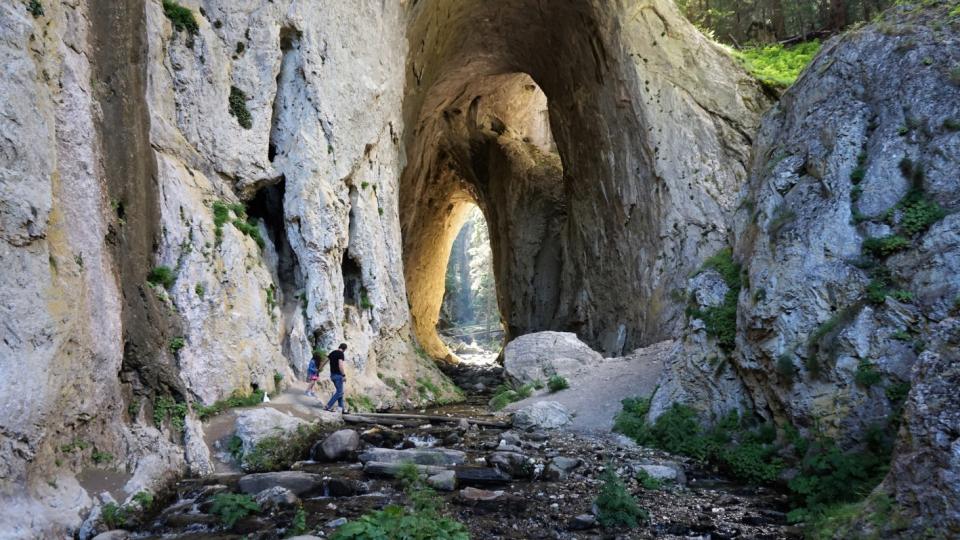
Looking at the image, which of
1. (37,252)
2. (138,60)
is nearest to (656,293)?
(138,60)

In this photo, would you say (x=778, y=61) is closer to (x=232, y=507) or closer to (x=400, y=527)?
(x=400, y=527)

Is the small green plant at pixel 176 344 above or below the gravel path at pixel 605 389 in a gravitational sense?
above

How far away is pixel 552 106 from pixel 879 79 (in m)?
20.1

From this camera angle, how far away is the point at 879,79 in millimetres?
10875

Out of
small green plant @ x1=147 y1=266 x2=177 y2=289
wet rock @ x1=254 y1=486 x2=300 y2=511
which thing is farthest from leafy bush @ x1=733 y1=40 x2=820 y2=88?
wet rock @ x1=254 y1=486 x2=300 y2=511

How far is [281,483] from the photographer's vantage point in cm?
842

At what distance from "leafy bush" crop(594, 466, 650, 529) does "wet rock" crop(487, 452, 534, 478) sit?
210 centimetres

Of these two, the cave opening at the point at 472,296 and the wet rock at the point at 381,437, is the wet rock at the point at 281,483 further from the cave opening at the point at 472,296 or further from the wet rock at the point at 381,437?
the cave opening at the point at 472,296

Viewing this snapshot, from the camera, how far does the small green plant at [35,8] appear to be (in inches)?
308

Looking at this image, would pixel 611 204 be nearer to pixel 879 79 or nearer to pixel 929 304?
pixel 879 79

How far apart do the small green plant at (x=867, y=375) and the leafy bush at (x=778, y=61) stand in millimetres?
17802

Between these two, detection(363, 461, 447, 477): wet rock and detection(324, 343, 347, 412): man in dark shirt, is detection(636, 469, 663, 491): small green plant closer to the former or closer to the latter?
detection(363, 461, 447, 477): wet rock

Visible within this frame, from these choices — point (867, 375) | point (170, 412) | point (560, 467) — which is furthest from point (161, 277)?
point (867, 375)

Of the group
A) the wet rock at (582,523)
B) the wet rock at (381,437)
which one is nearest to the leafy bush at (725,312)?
the wet rock at (582,523)
